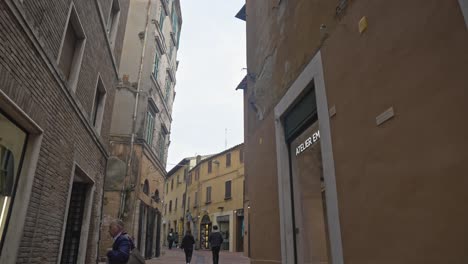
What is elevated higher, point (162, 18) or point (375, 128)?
point (162, 18)

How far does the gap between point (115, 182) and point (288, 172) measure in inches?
379

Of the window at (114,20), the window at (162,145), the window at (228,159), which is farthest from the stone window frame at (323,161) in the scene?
the window at (228,159)

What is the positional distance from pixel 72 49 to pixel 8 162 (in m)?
3.08

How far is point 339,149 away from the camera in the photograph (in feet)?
14.0

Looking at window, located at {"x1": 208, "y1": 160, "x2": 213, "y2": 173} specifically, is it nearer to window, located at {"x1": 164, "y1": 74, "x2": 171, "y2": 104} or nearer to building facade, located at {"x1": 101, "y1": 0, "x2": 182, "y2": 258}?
building facade, located at {"x1": 101, "y1": 0, "x2": 182, "y2": 258}

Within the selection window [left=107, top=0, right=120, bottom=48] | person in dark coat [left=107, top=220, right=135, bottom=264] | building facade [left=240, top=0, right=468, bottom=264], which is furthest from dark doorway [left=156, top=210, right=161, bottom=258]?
person in dark coat [left=107, top=220, right=135, bottom=264]

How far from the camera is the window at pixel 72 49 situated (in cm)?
638

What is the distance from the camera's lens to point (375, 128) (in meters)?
3.50

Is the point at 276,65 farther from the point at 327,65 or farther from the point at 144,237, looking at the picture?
the point at 144,237

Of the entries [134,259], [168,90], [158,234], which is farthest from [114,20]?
[158,234]

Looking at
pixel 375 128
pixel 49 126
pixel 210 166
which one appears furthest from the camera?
pixel 210 166

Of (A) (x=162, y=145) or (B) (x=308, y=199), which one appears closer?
(B) (x=308, y=199)

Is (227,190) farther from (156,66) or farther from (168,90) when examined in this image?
(156,66)

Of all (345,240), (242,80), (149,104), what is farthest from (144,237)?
(345,240)
